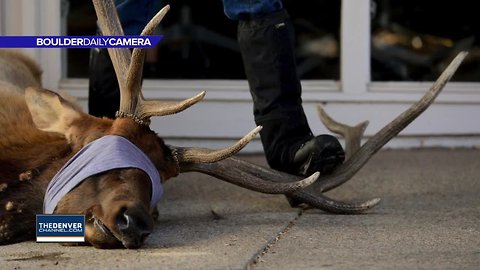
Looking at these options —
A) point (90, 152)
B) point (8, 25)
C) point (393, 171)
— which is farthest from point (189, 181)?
point (90, 152)

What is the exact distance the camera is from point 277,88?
15.0 ft

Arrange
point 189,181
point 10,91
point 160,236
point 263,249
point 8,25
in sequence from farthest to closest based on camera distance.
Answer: point 8,25, point 189,181, point 10,91, point 160,236, point 263,249

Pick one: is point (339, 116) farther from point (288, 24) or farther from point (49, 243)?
point (49, 243)

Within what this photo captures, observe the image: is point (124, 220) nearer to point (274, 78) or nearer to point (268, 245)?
point (268, 245)

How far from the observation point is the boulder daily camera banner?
3.56 metres

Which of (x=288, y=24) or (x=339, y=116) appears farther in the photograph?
(x=339, y=116)

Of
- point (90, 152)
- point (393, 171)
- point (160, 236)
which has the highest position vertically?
point (90, 152)

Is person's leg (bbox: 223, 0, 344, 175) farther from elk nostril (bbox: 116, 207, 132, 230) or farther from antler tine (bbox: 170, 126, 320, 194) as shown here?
elk nostril (bbox: 116, 207, 132, 230)

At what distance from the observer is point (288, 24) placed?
462 centimetres

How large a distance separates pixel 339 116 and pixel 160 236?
267 centimetres

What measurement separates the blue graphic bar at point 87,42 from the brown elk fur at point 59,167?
0.99 feet

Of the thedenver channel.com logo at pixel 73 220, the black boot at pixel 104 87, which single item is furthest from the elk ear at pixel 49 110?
the black boot at pixel 104 87

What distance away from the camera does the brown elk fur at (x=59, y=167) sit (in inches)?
140

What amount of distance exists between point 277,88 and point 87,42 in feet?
2.72
